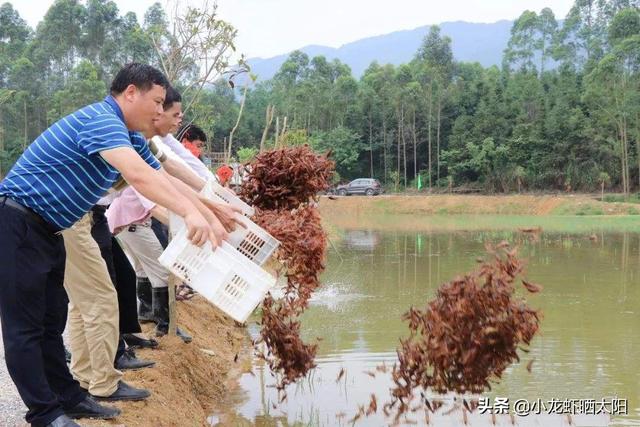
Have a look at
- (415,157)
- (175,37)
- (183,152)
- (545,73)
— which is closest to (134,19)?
(415,157)

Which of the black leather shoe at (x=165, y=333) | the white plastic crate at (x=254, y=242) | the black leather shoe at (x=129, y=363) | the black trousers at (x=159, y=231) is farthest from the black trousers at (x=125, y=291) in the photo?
the black trousers at (x=159, y=231)

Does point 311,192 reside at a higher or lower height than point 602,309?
higher

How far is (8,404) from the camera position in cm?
365

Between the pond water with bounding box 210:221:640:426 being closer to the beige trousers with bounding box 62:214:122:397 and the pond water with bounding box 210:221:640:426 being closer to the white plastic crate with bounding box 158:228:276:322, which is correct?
the beige trousers with bounding box 62:214:122:397

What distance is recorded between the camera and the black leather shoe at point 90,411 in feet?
10.9

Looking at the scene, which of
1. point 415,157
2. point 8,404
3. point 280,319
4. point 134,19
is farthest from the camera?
point 134,19

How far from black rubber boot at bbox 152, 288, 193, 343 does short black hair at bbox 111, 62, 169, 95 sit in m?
2.58

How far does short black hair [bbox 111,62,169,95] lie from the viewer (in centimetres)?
314

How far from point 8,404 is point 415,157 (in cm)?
4286

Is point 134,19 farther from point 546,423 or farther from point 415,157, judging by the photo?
point 546,423

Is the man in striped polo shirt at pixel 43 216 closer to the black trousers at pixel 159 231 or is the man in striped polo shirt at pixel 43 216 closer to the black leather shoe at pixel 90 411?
the black leather shoe at pixel 90 411

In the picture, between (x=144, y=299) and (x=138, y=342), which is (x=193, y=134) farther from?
(x=138, y=342)

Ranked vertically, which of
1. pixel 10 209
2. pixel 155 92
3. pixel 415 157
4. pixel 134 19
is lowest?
pixel 415 157

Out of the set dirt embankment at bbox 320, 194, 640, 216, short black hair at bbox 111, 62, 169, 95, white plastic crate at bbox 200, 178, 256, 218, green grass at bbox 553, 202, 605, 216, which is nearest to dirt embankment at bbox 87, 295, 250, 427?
white plastic crate at bbox 200, 178, 256, 218
